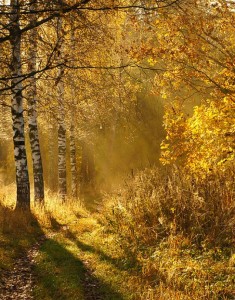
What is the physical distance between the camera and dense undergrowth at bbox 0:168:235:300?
604 centimetres

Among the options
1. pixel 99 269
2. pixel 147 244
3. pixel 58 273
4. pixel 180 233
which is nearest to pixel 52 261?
pixel 58 273

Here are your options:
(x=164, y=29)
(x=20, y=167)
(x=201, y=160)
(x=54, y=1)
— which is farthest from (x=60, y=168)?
(x=54, y=1)

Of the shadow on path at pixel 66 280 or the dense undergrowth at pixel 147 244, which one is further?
the dense undergrowth at pixel 147 244

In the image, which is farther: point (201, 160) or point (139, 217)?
point (201, 160)

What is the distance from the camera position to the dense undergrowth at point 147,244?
604cm

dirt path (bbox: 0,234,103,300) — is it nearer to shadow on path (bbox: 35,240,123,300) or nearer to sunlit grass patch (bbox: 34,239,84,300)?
shadow on path (bbox: 35,240,123,300)

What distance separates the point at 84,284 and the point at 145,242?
6.47 ft

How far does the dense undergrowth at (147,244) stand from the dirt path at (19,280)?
0.54ft

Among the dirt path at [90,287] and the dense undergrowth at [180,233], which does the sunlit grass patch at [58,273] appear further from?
the dense undergrowth at [180,233]

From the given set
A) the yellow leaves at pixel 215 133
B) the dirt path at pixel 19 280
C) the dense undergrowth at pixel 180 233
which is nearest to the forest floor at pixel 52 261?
the dirt path at pixel 19 280

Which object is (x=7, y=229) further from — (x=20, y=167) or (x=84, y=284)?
(x=84, y=284)

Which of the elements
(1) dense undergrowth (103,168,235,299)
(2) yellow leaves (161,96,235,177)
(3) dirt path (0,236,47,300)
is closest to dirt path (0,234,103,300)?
(3) dirt path (0,236,47,300)

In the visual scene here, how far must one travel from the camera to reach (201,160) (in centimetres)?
1266

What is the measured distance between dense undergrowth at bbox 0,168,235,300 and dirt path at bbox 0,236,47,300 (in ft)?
0.54
